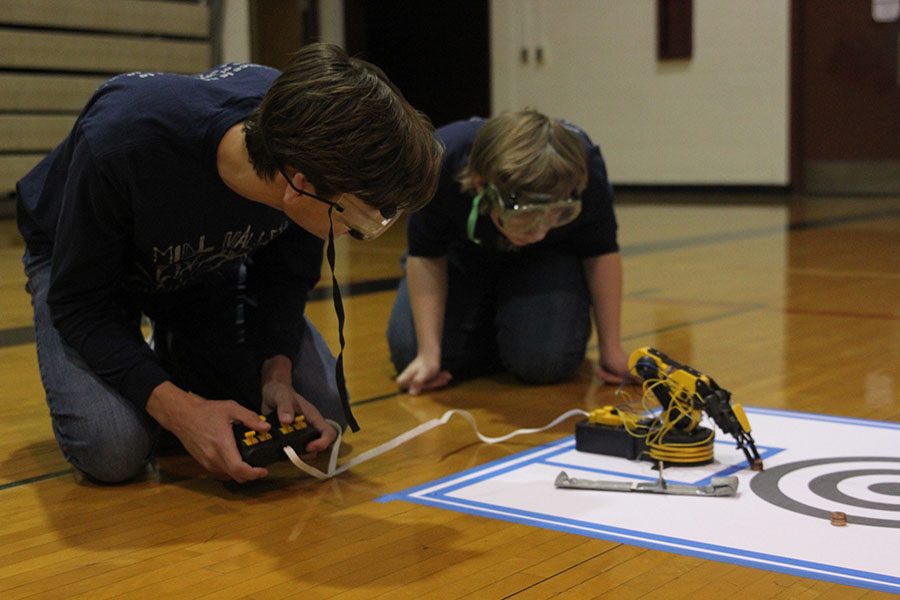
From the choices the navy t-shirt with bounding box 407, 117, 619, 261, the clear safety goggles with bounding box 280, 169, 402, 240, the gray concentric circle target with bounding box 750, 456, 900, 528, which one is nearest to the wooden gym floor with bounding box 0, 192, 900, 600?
the gray concentric circle target with bounding box 750, 456, 900, 528

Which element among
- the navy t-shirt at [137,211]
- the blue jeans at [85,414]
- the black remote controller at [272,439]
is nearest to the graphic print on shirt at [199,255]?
the navy t-shirt at [137,211]

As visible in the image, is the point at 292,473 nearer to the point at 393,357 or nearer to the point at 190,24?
the point at 393,357

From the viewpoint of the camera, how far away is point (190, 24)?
8586 millimetres

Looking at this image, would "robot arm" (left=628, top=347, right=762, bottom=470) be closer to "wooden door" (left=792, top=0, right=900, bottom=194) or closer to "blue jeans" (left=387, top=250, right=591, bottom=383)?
"blue jeans" (left=387, top=250, right=591, bottom=383)

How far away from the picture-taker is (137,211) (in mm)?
1865

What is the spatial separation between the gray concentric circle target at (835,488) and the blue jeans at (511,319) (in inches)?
32.5

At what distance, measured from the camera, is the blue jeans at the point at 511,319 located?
9.07ft

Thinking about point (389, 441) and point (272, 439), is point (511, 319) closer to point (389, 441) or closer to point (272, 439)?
point (389, 441)

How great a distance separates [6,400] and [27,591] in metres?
1.25

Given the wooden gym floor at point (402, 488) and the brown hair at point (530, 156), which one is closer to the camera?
the wooden gym floor at point (402, 488)

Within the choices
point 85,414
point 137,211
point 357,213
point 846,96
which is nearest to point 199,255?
point 137,211

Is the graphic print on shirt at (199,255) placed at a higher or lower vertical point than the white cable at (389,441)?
higher

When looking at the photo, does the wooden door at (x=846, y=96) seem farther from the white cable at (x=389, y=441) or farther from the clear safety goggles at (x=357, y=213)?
the clear safety goggles at (x=357, y=213)

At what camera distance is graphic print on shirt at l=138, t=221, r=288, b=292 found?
1978mm
